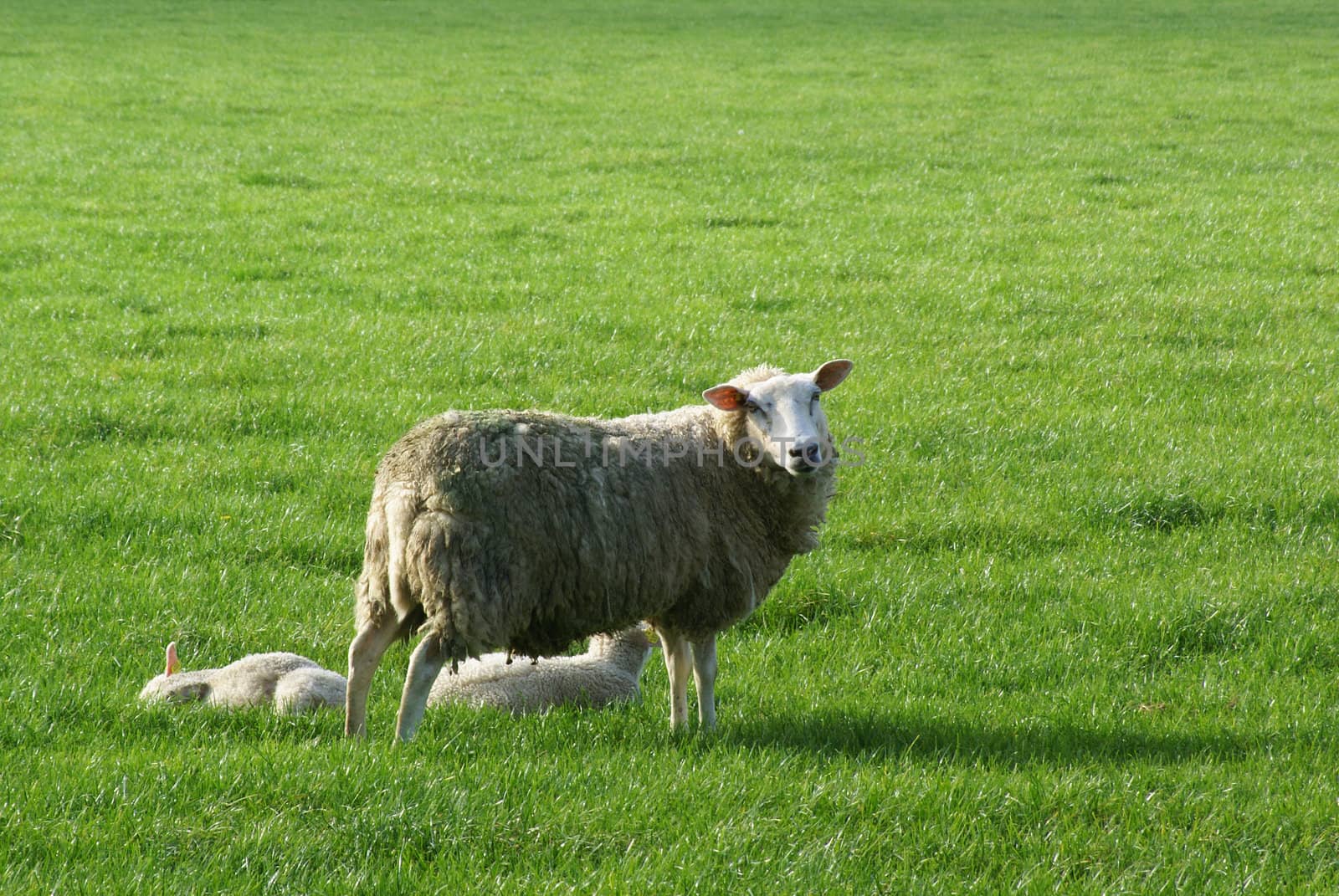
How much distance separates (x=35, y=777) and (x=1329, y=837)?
424 centimetres

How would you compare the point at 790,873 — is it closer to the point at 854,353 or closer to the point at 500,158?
the point at 854,353

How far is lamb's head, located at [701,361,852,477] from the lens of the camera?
551 centimetres

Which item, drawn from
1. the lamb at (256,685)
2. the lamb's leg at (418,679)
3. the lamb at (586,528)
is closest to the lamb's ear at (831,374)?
the lamb at (586,528)

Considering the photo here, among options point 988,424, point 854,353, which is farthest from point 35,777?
point 854,353

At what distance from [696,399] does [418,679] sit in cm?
480

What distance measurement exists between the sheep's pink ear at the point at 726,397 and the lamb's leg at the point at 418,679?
154cm

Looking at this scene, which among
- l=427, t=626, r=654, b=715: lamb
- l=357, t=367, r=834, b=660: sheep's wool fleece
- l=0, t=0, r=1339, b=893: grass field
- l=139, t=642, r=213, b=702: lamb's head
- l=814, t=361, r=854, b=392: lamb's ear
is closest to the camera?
l=0, t=0, r=1339, b=893: grass field

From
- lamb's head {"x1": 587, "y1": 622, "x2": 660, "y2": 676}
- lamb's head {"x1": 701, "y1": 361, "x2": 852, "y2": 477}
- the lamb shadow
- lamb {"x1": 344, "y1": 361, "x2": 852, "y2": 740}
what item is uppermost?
lamb's head {"x1": 701, "y1": 361, "x2": 852, "y2": 477}

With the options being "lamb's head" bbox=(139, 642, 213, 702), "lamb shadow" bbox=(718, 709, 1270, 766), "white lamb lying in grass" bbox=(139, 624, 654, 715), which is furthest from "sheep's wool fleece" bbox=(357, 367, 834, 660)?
"lamb's head" bbox=(139, 642, 213, 702)

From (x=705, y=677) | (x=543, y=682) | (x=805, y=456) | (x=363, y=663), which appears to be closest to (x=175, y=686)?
(x=363, y=663)

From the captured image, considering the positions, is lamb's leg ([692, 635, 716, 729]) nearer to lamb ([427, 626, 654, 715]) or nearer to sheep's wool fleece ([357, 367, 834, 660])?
sheep's wool fleece ([357, 367, 834, 660])

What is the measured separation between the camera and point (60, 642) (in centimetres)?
578

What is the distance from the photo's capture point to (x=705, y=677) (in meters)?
5.51

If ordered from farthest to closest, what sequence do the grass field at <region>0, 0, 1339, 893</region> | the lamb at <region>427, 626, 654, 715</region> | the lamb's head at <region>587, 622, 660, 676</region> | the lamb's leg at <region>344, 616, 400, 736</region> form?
the lamb's head at <region>587, 622, 660, 676</region>, the lamb at <region>427, 626, 654, 715</region>, the lamb's leg at <region>344, 616, 400, 736</region>, the grass field at <region>0, 0, 1339, 893</region>
